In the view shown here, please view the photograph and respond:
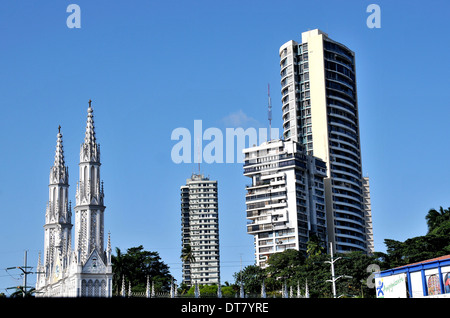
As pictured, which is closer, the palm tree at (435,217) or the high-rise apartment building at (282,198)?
the palm tree at (435,217)

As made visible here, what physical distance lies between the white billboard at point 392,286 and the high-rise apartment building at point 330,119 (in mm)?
128170

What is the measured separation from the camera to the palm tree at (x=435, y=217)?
128 meters

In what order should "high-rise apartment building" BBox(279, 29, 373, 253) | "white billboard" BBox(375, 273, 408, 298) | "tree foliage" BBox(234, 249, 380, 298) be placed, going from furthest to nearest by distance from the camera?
"high-rise apartment building" BBox(279, 29, 373, 253)
"tree foliage" BBox(234, 249, 380, 298)
"white billboard" BBox(375, 273, 408, 298)

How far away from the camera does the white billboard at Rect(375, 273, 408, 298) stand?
50.6m

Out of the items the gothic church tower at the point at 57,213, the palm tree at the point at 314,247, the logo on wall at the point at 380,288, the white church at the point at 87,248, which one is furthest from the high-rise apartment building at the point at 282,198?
the logo on wall at the point at 380,288

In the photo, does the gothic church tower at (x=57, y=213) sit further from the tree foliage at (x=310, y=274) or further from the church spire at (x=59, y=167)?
the tree foliage at (x=310, y=274)

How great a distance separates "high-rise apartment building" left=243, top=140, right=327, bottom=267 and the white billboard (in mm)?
114568

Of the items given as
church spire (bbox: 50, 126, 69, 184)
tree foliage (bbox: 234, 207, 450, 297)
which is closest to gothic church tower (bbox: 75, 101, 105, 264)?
church spire (bbox: 50, 126, 69, 184)

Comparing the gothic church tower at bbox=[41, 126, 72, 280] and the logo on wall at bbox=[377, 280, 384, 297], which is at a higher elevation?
the gothic church tower at bbox=[41, 126, 72, 280]

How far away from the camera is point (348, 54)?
200 meters

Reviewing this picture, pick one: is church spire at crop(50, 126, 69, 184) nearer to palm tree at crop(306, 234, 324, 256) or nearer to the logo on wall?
the logo on wall
